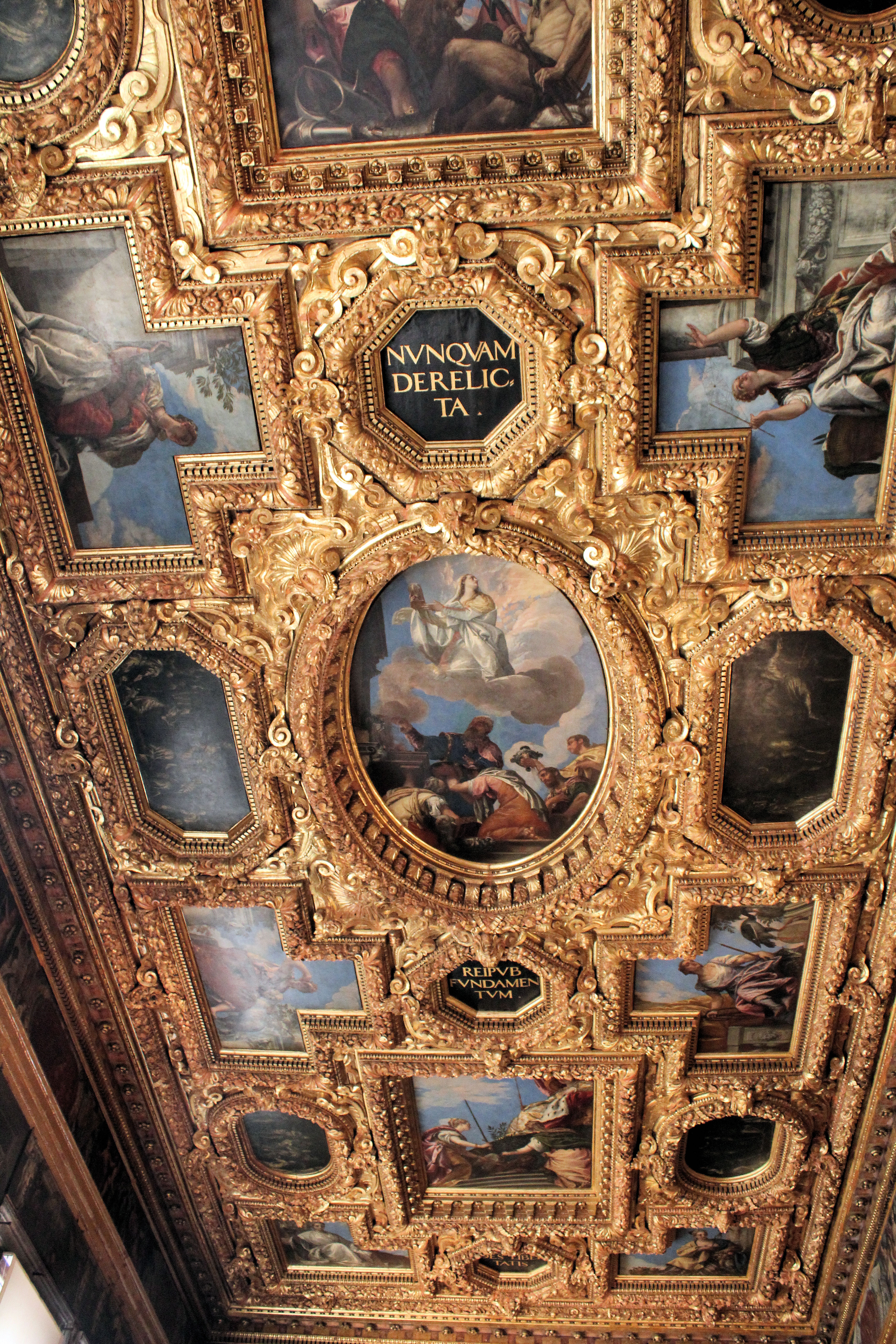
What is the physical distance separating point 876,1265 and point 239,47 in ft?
38.3

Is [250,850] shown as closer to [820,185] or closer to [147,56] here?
[147,56]

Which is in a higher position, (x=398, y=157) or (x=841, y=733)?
(x=398, y=157)

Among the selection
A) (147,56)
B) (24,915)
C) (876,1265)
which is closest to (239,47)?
(147,56)

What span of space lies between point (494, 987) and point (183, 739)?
3587 mm

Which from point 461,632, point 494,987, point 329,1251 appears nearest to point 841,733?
point 461,632

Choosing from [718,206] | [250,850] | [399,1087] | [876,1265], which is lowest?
[876,1265]

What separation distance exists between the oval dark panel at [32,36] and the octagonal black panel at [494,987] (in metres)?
7.21

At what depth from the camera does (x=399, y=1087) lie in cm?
945

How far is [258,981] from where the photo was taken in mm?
8961

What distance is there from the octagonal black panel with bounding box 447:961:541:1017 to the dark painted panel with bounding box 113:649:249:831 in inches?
99.2

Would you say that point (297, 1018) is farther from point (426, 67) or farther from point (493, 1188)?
point (426, 67)

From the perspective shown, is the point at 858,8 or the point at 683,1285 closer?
the point at 858,8

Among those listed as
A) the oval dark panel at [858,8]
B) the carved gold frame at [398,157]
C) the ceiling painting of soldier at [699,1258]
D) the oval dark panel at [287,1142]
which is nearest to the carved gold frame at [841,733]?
the carved gold frame at [398,157]

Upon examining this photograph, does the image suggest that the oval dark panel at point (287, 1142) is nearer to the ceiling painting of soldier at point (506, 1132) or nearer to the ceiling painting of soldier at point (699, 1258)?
the ceiling painting of soldier at point (506, 1132)
